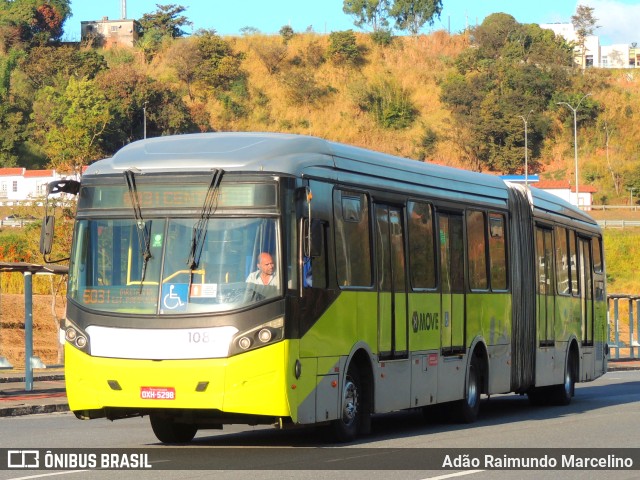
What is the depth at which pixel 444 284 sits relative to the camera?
17.0m

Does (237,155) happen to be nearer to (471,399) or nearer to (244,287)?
(244,287)

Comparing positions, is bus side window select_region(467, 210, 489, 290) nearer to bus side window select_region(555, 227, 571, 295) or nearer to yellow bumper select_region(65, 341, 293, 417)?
bus side window select_region(555, 227, 571, 295)

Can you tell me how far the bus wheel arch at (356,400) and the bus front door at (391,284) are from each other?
39cm

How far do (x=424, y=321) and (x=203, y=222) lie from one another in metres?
4.22

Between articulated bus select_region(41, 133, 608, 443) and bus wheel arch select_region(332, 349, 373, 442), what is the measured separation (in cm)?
2

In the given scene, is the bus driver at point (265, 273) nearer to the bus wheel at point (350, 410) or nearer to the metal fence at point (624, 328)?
the bus wheel at point (350, 410)

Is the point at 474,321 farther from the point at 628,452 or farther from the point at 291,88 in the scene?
the point at 291,88

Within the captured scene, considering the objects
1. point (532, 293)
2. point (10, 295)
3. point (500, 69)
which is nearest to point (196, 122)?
point (500, 69)

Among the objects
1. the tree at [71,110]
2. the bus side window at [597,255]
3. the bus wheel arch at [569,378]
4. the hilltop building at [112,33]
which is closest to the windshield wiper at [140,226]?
the bus wheel arch at [569,378]

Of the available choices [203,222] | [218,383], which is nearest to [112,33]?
[203,222]

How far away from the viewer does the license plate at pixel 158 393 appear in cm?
1253

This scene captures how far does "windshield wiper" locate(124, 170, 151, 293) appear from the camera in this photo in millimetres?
12930

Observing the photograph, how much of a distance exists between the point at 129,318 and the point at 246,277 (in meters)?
1.18

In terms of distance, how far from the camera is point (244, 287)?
12.6 m
